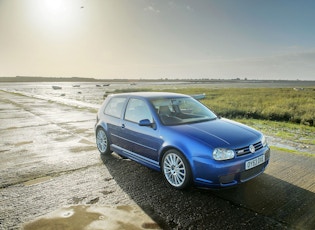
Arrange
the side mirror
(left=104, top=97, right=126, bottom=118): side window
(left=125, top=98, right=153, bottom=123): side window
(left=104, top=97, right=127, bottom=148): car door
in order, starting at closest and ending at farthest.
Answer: the side mirror < (left=125, top=98, right=153, bottom=123): side window < (left=104, top=97, right=127, bottom=148): car door < (left=104, top=97, right=126, bottom=118): side window

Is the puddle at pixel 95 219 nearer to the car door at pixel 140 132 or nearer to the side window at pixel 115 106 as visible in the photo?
the car door at pixel 140 132

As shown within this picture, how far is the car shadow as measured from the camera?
338 centimetres

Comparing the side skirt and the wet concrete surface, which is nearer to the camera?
the wet concrete surface

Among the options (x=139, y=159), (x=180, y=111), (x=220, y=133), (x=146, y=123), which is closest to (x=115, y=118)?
(x=139, y=159)

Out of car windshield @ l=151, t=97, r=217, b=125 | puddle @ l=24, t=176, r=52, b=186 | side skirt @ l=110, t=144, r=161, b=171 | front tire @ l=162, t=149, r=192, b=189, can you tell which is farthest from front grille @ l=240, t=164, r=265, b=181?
puddle @ l=24, t=176, r=52, b=186

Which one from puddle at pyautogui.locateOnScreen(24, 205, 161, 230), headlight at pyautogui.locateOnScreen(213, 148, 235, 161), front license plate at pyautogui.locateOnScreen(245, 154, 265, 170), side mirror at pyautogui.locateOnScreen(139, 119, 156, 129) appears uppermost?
side mirror at pyautogui.locateOnScreen(139, 119, 156, 129)

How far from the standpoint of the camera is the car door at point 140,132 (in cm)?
475

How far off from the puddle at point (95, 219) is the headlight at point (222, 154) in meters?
1.32

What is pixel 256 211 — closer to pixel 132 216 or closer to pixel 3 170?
pixel 132 216

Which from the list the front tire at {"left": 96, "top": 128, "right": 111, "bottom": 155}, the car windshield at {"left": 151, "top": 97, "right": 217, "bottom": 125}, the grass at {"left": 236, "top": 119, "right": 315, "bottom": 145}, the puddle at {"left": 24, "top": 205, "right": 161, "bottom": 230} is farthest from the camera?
the grass at {"left": 236, "top": 119, "right": 315, "bottom": 145}

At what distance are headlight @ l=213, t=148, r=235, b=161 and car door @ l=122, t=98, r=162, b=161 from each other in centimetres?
106

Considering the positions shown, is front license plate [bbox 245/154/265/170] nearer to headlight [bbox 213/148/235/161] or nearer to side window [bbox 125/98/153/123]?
headlight [bbox 213/148/235/161]

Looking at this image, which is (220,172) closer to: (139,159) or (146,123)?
(146,123)

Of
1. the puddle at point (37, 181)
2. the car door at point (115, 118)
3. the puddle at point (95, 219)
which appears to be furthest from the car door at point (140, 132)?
the puddle at point (37, 181)
